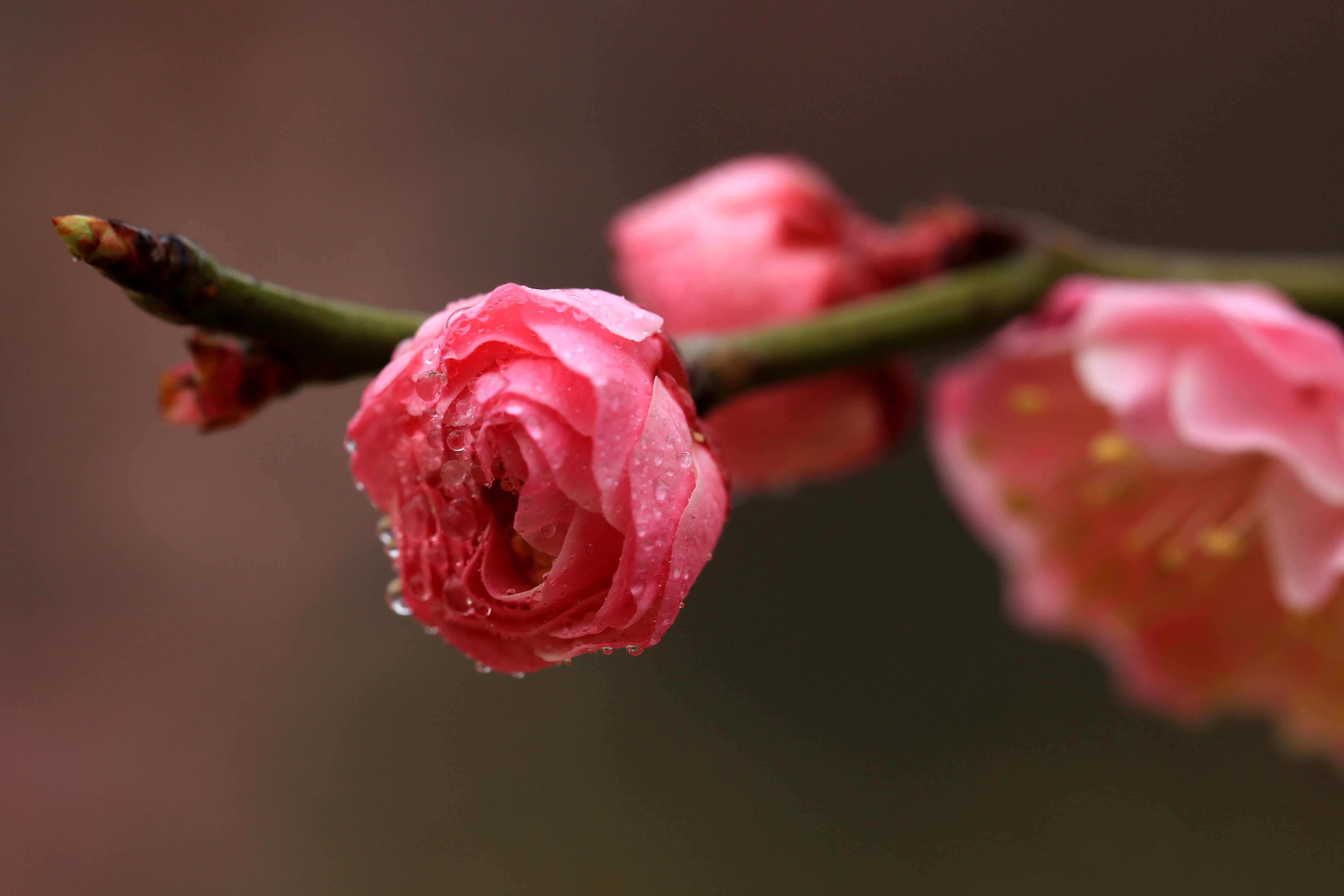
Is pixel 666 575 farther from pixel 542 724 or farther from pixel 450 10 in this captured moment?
pixel 450 10

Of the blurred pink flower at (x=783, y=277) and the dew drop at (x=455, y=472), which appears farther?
the blurred pink flower at (x=783, y=277)

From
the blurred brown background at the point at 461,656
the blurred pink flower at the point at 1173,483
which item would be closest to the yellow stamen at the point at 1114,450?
the blurred pink flower at the point at 1173,483

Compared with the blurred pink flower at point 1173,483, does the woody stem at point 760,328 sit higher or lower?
higher

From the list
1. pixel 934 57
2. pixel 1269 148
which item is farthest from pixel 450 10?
pixel 1269 148

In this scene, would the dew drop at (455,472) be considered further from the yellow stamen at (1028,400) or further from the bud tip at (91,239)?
the yellow stamen at (1028,400)

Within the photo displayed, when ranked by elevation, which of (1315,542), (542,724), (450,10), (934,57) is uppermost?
(450,10)

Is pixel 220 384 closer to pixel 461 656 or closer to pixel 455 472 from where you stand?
pixel 455 472
